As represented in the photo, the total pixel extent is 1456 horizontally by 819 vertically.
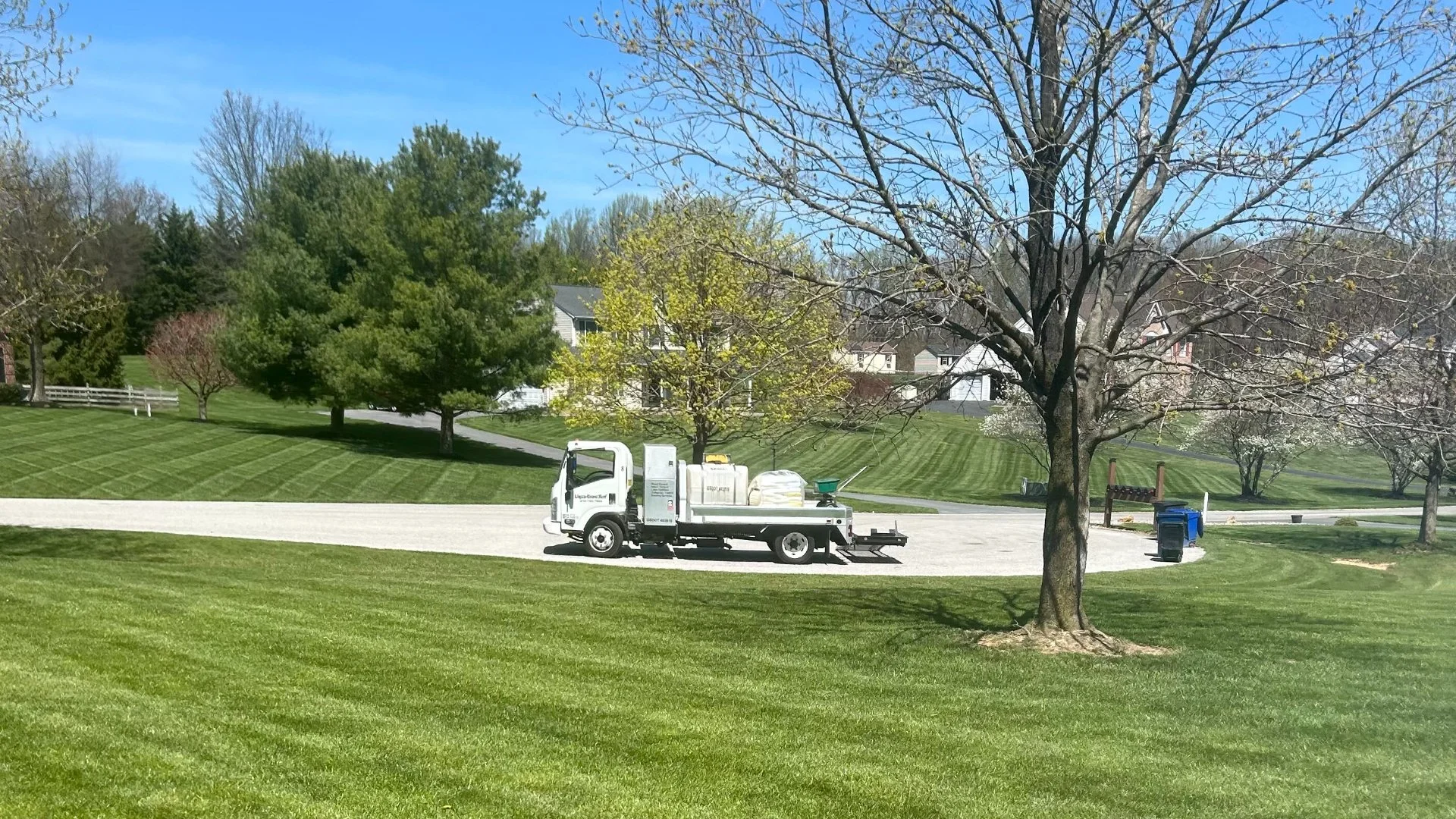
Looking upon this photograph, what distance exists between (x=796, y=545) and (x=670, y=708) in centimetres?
1349

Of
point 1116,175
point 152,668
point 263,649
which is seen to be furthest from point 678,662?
point 1116,175

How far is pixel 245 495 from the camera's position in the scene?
98.9 ft

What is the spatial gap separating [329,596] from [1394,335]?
1072cm

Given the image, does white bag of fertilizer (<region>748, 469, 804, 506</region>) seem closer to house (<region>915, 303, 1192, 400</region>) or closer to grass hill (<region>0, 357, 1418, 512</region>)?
grass hill (<region>0, 357, 1418, 512</region>)

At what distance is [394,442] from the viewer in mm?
45031

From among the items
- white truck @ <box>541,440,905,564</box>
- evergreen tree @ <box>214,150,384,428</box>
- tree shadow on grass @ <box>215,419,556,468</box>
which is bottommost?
white truck @ <box>541,440,905,564</box>

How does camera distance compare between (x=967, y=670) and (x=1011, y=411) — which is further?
(x=1011, y=411)

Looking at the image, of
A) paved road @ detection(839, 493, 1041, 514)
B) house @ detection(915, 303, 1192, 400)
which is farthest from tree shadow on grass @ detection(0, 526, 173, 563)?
paved road @ detection(839, 493, 1041, 514)

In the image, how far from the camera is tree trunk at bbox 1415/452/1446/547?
89.1 ft

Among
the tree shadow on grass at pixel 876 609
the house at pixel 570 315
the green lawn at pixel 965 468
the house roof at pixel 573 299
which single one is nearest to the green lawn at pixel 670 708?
the tree shadow on grass at pixel 876 609

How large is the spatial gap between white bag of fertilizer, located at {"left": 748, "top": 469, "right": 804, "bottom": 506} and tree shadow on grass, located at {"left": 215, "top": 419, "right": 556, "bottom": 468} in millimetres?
21137

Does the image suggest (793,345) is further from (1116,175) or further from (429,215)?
(429,215)

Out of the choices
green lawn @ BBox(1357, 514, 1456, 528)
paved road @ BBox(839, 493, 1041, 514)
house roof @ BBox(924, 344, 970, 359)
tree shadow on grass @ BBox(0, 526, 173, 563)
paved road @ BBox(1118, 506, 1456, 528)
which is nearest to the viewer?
house roof @ BBox(924, 344, 970, 359)

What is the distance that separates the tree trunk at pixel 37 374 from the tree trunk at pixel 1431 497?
155ft
